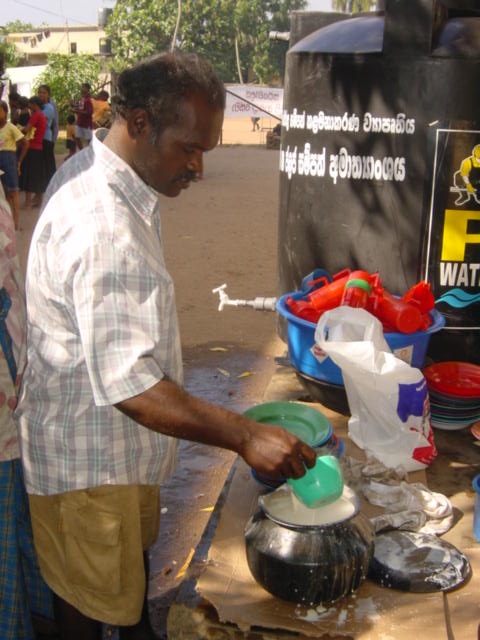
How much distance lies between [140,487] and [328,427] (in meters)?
0.73

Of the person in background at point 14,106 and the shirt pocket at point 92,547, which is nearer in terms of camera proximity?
the shirt pocket at point 92,547

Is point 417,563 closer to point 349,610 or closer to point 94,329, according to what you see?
point 349,610

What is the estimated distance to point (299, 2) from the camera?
6262 cm

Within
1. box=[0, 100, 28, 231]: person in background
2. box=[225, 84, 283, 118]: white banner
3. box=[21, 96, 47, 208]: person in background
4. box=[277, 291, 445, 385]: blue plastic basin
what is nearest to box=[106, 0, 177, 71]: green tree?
box=[225, 84, 283, 118]: white banner

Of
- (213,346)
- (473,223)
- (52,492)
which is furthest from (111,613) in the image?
(213,346)

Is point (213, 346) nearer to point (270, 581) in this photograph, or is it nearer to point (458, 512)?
point (458, 512)

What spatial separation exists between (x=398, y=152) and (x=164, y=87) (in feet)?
6.19

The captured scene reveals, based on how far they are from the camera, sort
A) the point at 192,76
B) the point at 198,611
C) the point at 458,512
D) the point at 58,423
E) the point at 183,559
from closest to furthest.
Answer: the point at 192,76 < the point at 58,423 < the point at 198,611 < the point at 458,512 < the point at 183,559

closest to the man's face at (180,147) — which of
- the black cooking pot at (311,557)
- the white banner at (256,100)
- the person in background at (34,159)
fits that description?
the black cooking pot at (311,557)

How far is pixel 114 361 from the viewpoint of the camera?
63.1 inches

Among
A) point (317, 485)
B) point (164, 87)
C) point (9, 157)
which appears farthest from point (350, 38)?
point (9, 157)

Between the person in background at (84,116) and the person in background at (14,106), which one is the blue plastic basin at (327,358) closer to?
the person in background at (14,106)

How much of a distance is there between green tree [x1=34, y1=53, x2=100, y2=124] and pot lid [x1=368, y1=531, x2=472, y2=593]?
24740 mm

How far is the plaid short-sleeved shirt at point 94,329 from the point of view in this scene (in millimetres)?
1604
